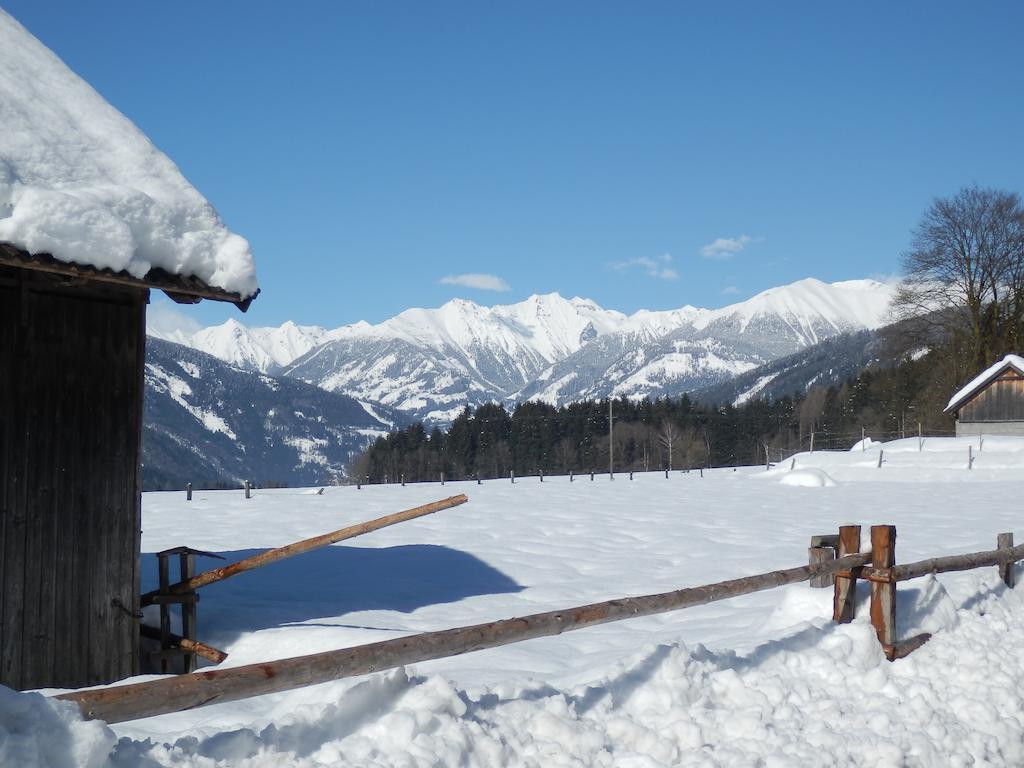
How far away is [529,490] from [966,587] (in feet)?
76.0

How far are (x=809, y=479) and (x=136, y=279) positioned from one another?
103 ft

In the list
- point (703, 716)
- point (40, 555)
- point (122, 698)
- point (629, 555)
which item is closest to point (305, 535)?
point (629, 555)

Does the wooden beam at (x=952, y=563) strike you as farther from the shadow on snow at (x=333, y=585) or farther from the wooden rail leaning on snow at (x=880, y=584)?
the shadow on snow at (x=333, y=585)

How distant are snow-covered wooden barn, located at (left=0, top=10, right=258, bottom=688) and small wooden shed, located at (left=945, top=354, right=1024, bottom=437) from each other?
144 feet

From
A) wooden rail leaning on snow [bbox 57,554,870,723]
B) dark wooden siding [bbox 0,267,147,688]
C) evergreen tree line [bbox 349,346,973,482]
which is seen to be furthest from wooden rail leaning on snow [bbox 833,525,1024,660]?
evergreen tree line [bbox 349,346,973,482]

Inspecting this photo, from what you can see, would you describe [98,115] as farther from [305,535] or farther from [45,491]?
[305,535]

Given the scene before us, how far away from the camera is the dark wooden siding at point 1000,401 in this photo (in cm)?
4323

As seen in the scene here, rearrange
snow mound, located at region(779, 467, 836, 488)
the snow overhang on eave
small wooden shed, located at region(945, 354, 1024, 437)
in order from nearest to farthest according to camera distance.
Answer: the snow overhang on eave → snow mound, located at region(779, 467, 836, 488) → small wooden shed, located at region(945, 354, 1024, 437)

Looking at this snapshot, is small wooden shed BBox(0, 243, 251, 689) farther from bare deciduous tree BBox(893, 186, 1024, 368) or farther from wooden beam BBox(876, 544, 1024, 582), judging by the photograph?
bare deciduous tree BBox(893, 186, 1024, 368)

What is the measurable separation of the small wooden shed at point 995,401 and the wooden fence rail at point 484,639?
3915 centimetres

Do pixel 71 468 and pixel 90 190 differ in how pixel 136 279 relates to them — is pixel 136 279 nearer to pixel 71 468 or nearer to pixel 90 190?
pixel 90 190

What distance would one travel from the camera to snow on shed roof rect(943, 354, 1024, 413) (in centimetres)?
4278

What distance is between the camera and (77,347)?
7.46 meters

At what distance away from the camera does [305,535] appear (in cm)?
1722
